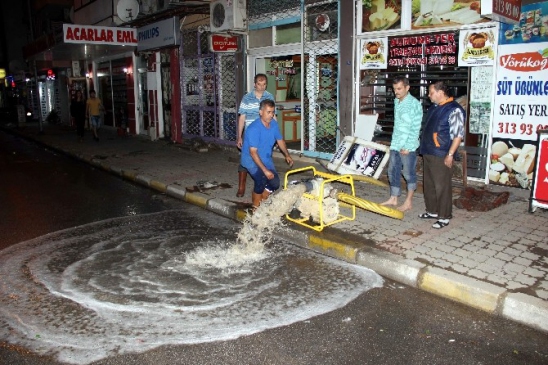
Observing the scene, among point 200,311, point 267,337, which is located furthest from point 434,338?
point 200,311

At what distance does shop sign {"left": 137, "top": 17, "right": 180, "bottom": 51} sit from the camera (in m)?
15.2

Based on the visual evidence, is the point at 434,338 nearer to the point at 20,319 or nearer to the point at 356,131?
the point at 20,319

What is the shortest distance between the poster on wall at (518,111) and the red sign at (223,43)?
7314 mm

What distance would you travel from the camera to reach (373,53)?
955 centimetres

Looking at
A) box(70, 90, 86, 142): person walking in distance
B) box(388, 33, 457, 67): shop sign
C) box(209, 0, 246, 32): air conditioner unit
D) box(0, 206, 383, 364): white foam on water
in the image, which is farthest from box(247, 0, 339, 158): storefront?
box(70, 90, 86, 142): person walking in distance

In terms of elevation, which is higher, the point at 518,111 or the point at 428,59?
the point at 428,59

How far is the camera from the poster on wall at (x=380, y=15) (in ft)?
29.6

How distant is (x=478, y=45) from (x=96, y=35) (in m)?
12.7

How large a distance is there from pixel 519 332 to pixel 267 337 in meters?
2.15

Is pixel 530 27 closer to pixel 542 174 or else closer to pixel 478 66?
pixel 478 66

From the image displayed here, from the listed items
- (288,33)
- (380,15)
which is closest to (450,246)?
(380,15)

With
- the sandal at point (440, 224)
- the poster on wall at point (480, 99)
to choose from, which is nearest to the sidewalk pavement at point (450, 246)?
the sandal at point (440, 224)

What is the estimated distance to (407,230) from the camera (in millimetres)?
6105

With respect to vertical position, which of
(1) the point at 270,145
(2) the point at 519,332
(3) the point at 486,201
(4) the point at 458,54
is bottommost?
(2) the point at 519,332
